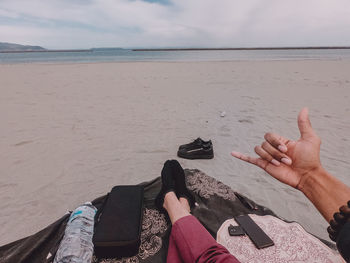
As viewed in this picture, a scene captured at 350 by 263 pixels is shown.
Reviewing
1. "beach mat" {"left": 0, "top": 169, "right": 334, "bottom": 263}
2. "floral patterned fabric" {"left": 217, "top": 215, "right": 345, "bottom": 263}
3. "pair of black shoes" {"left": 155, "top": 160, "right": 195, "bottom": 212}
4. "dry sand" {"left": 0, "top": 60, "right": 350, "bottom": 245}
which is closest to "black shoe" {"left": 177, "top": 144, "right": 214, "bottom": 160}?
"dry sand" {"left": 0, "top": 60, "right": 350, "bottom": 245}

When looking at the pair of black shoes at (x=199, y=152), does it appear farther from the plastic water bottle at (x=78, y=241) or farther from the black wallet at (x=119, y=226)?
the plastic water bottle at (x=78, y=241)

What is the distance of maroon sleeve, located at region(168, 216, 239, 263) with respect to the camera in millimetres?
1232

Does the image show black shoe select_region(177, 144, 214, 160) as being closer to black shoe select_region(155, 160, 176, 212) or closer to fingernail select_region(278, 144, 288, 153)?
black shoe select_region(155, 160, 176, 212)

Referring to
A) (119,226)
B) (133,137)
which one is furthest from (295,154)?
(133,137)

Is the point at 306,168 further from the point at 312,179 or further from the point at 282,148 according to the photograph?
the point at 282,148

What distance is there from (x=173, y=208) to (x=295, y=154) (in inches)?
41.0

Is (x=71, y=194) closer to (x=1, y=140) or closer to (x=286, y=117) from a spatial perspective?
(x=1, y=140)

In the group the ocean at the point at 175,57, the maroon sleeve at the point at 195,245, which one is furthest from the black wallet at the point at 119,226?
the ocean at the point at 175,57

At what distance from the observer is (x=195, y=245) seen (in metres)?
1.34

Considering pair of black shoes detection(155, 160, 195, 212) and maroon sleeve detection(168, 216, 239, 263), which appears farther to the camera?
pair of black shoes detection(155, 160, 195, 212)

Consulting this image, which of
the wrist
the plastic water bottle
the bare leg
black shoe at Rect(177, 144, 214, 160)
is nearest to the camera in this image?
the wrist

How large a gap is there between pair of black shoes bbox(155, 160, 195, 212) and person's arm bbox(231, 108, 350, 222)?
934 millimetres

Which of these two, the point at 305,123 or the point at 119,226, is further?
the point at 119,226

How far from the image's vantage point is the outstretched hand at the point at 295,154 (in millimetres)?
1342
